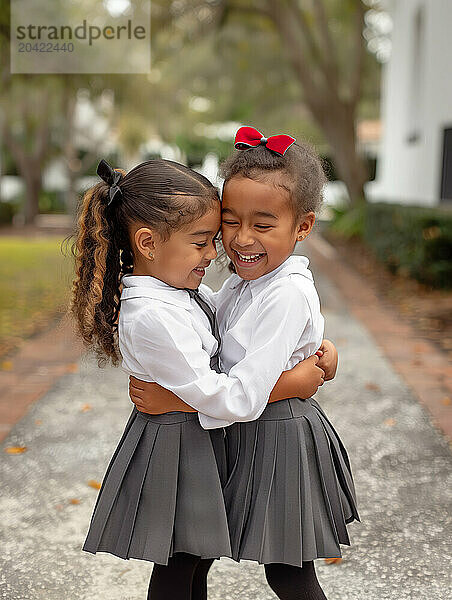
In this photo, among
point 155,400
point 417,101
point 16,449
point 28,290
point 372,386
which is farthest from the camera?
point 417,101

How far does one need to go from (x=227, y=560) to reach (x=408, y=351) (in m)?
3.64

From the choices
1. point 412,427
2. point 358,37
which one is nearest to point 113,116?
point 358,37

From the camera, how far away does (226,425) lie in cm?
184

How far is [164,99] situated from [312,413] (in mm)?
26271

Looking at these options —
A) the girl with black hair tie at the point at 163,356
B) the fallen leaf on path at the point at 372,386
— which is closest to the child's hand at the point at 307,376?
the girl with black hair tie at the point at 163,356

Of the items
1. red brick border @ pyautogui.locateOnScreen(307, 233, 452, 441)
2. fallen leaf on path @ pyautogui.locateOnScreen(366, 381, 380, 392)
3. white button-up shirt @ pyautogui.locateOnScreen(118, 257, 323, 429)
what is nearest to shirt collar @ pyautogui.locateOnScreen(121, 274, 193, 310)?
white button-up shirt @ pyautogui.locateOnScreen(118, 257, 323, 429)

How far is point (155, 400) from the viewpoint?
1.90 m

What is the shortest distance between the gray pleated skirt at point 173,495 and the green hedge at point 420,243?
20.9ft

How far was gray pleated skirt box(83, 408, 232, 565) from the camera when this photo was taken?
1.91m

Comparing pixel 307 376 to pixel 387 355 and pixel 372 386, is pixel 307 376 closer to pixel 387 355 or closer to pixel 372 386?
pixel 372 386

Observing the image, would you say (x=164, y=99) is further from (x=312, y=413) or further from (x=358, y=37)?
(x=312, y=413)

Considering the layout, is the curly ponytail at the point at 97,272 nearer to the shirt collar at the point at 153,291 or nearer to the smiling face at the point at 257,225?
the shirt collar at the point at 153,291

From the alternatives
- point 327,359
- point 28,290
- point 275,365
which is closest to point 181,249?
point 275,365

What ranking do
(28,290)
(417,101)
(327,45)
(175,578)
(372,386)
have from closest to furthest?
1. (175,578)
2. (372,386)
3. (28,290)
4. (417,101)
5. (327,45)
